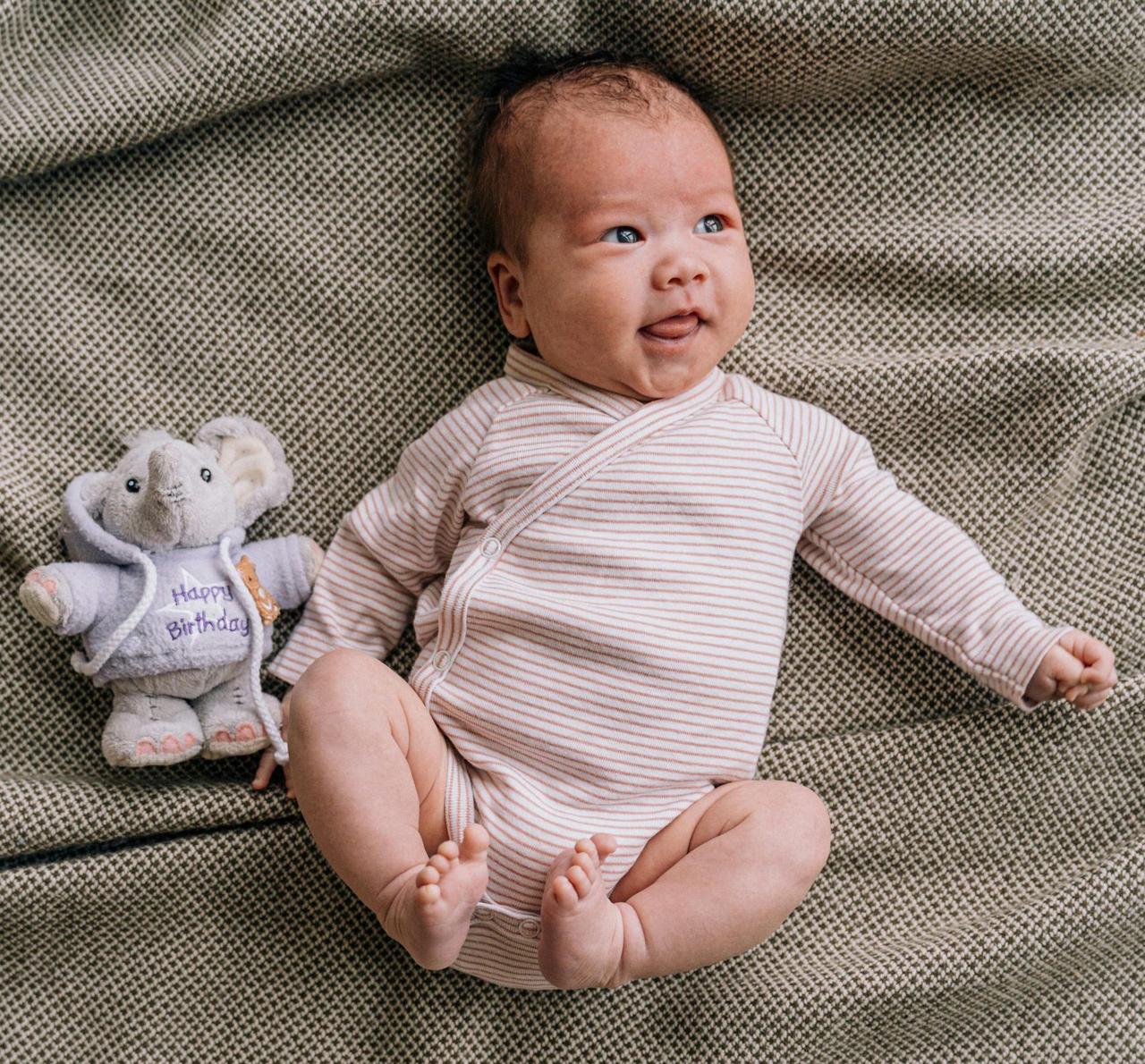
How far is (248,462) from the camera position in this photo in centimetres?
142

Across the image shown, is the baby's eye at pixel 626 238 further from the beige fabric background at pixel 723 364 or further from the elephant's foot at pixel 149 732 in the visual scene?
the elephant's foot at pixel 149 732

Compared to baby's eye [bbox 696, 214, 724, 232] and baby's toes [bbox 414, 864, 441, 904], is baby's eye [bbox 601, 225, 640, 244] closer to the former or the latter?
baby's eye [bbox 696, 214, 724, 232]

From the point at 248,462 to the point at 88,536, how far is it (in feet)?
0.67

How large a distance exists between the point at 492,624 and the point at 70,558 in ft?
1.72

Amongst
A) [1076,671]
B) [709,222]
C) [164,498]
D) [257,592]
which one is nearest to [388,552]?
[257,592]

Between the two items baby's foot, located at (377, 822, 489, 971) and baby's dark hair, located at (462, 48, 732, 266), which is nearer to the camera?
baby's foot, located at (377, 822, 489, 971)

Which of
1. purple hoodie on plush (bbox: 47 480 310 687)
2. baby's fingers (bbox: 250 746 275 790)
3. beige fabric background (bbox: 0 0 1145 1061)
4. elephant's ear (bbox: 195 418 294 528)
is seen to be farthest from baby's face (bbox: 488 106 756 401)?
baby's fingers (bbox: 250 746 275 790)

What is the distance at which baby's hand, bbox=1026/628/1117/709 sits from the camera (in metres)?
1.30

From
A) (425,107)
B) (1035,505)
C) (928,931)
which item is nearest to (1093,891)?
(928,931)

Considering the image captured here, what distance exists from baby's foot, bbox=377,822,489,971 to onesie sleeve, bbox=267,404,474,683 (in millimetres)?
345

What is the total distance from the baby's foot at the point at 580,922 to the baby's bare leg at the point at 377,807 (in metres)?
0.08

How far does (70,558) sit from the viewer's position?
4.58 feet

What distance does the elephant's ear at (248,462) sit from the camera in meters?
1.42

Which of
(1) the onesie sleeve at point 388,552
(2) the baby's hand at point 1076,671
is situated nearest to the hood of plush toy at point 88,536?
(1) the onesie sleeve at point 388,552
